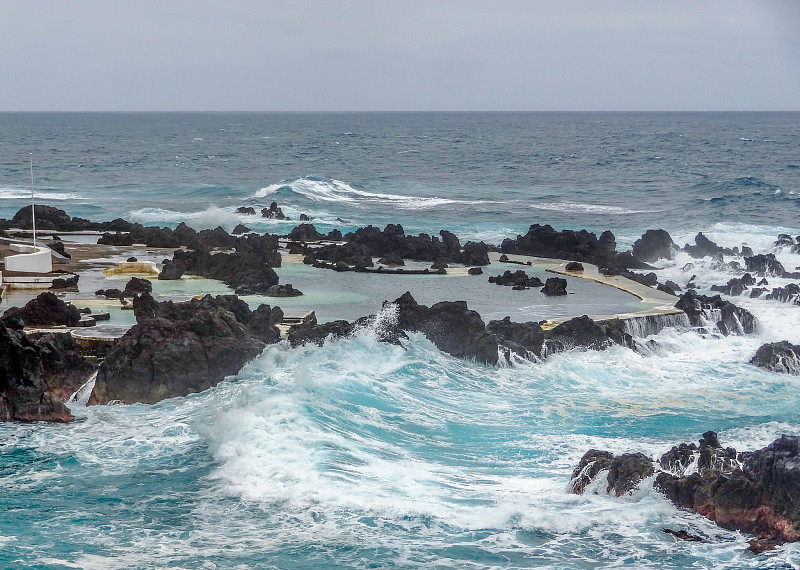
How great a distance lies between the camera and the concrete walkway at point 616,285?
26375 millimetres

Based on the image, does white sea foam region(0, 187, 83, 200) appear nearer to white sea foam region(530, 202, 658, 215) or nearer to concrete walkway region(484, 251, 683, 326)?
white sea foam region(530, 202, 658, 215)

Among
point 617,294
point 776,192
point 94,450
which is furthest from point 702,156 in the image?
point 94,450

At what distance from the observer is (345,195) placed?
226 ft

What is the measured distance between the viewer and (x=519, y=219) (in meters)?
56.2

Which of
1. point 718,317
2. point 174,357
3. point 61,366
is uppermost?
point 174,357

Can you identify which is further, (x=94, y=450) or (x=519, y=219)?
(x=519, y=219)

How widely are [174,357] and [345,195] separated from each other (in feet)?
164

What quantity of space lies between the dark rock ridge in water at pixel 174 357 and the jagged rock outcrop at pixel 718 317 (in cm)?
1137

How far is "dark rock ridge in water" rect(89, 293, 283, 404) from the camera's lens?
18953 millimetres

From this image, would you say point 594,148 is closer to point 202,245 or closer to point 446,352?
point 202,245

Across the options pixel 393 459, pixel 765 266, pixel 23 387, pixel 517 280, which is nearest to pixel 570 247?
pixel 765 266

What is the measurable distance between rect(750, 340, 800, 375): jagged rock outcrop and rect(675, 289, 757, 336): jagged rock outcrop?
10.5 ft

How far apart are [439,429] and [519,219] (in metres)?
38.9

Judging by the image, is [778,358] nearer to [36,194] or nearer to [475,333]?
[475,333]
